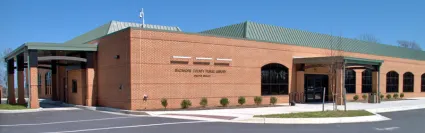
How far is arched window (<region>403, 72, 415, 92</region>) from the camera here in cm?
4034

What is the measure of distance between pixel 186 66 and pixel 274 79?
7340mm

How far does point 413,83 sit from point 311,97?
63.8 ft

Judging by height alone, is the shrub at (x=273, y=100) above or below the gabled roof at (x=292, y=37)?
below

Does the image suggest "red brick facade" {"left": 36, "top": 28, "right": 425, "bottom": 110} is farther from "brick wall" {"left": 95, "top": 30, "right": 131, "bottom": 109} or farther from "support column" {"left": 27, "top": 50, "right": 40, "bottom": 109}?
"support column" {"left": 27, "top": 50, "right": 40, "bottom": 109}

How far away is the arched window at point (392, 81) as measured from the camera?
37469 mm

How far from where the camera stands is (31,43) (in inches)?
827

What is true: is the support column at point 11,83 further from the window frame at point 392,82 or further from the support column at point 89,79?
the window frame at point 392,82

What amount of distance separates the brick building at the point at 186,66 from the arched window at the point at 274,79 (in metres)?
0.07

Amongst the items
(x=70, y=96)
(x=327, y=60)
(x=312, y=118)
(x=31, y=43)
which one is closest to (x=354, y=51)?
(x=327, y=60)

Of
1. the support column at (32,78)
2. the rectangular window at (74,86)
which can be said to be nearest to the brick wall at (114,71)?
the rectangular window at (74,86)

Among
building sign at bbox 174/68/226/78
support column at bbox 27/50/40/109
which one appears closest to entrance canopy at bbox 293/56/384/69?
building sign at bbox 174/68/226/78

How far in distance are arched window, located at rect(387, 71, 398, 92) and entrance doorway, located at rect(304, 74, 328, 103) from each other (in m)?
10.5

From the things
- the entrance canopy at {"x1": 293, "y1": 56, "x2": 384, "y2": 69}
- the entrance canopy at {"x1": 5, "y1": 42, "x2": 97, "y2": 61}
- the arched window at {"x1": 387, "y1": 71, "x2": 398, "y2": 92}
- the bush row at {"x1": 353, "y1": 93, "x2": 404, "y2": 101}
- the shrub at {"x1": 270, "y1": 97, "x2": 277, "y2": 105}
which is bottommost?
the bush row at {"x1": 353, "y1": 93, "x2": 404, "y2": 101}

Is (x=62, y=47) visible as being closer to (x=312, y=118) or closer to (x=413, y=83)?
(x=312, y=118)
